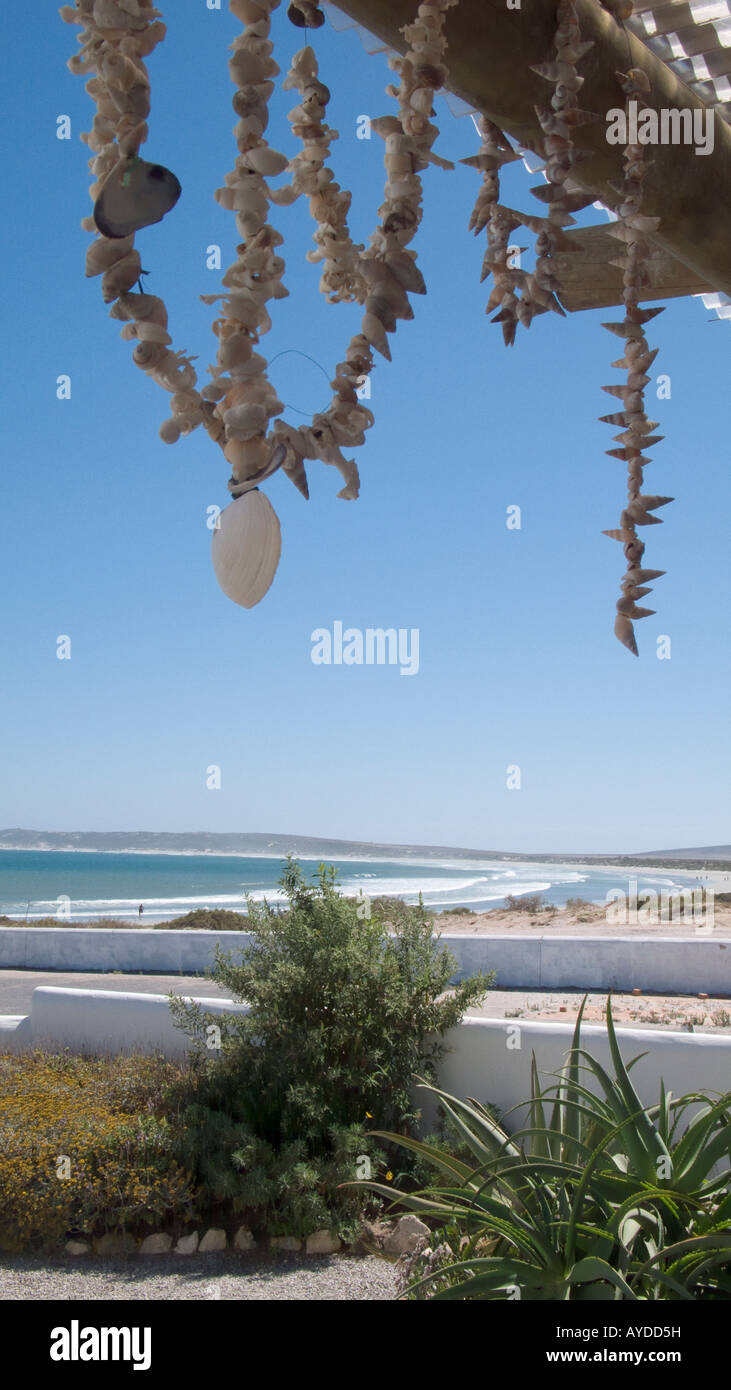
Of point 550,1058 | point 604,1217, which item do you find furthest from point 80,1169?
point 604,1217

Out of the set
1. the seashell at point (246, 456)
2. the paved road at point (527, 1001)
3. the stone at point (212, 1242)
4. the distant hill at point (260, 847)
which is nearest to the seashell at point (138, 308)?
the seashell at point (246, 456)

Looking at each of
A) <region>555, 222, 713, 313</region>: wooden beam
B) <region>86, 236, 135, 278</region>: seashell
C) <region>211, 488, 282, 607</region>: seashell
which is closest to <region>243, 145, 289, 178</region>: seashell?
<region>86, 236, 135, 278</region>: seashell

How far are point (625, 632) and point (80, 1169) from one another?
468 cm

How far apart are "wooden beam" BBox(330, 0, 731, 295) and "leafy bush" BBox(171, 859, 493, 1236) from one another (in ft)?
14.3

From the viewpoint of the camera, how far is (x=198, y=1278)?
4.18 meters

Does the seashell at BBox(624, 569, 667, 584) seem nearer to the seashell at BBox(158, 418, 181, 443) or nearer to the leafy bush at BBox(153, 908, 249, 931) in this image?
the seashell at BBox(158, 418, 181, 443)

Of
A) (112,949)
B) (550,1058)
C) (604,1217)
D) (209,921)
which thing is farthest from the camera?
(209,921)

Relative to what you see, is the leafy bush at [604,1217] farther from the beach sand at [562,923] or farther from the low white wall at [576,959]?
the beach sand at [562,923]

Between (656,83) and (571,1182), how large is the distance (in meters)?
1.87

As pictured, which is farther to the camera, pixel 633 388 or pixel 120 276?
pixel 633 388

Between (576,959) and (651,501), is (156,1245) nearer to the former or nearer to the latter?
(651,501)

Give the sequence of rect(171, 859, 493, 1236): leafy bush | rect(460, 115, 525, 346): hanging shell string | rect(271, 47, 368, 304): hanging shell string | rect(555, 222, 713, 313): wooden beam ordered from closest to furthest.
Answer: rect(271, 47, 368, 304): hanging shell string
rect(460, 115, 525, 346): hanging shell string
rect(555, 222, 713, 313): wooden beam
rect(171, 859, 493, 1236): leafy bush

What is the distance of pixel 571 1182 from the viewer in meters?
1.81

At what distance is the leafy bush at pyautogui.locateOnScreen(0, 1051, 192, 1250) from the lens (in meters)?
4.54
